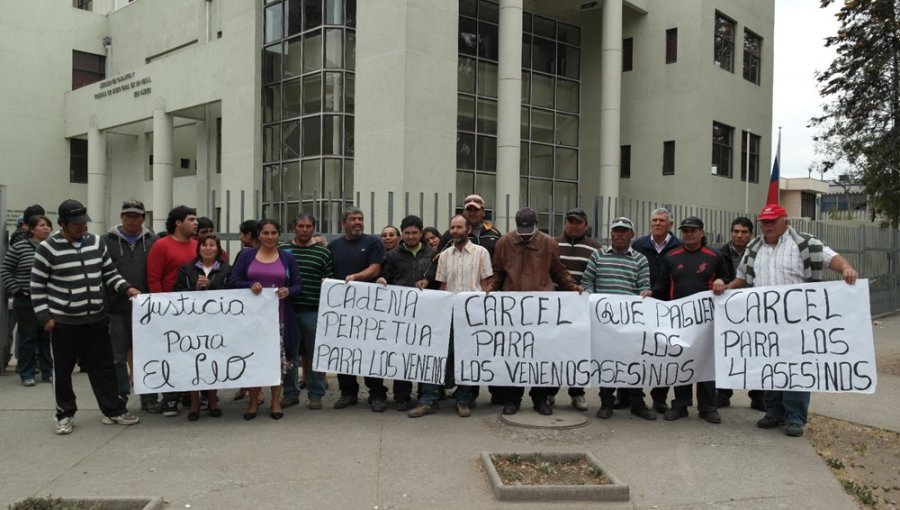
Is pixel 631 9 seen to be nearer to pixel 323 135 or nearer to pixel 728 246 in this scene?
pixel 323 135

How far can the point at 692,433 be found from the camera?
255 inches

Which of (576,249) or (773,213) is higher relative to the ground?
(773,213)

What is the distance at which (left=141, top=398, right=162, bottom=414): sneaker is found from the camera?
23.0 ft

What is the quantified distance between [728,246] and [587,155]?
18555mm

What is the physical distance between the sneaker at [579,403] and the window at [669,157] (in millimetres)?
18684

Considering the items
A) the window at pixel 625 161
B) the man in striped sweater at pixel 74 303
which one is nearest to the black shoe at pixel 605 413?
the man in striped sweater at pixel 74 303

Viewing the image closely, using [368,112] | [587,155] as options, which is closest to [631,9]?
[587,155]

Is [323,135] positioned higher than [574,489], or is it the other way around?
[323,135]

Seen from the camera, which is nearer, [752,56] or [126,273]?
[126,273]

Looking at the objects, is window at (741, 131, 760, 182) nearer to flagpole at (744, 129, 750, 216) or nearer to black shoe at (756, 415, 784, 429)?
flagpole at (744, 129, 750, 216)

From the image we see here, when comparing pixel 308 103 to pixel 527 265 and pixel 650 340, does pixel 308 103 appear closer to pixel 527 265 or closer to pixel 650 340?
pixel 527 265

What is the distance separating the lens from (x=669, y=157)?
24609 mm

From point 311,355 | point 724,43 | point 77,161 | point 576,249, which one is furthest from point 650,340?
point 77,161

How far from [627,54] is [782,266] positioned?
2065 centimetres
